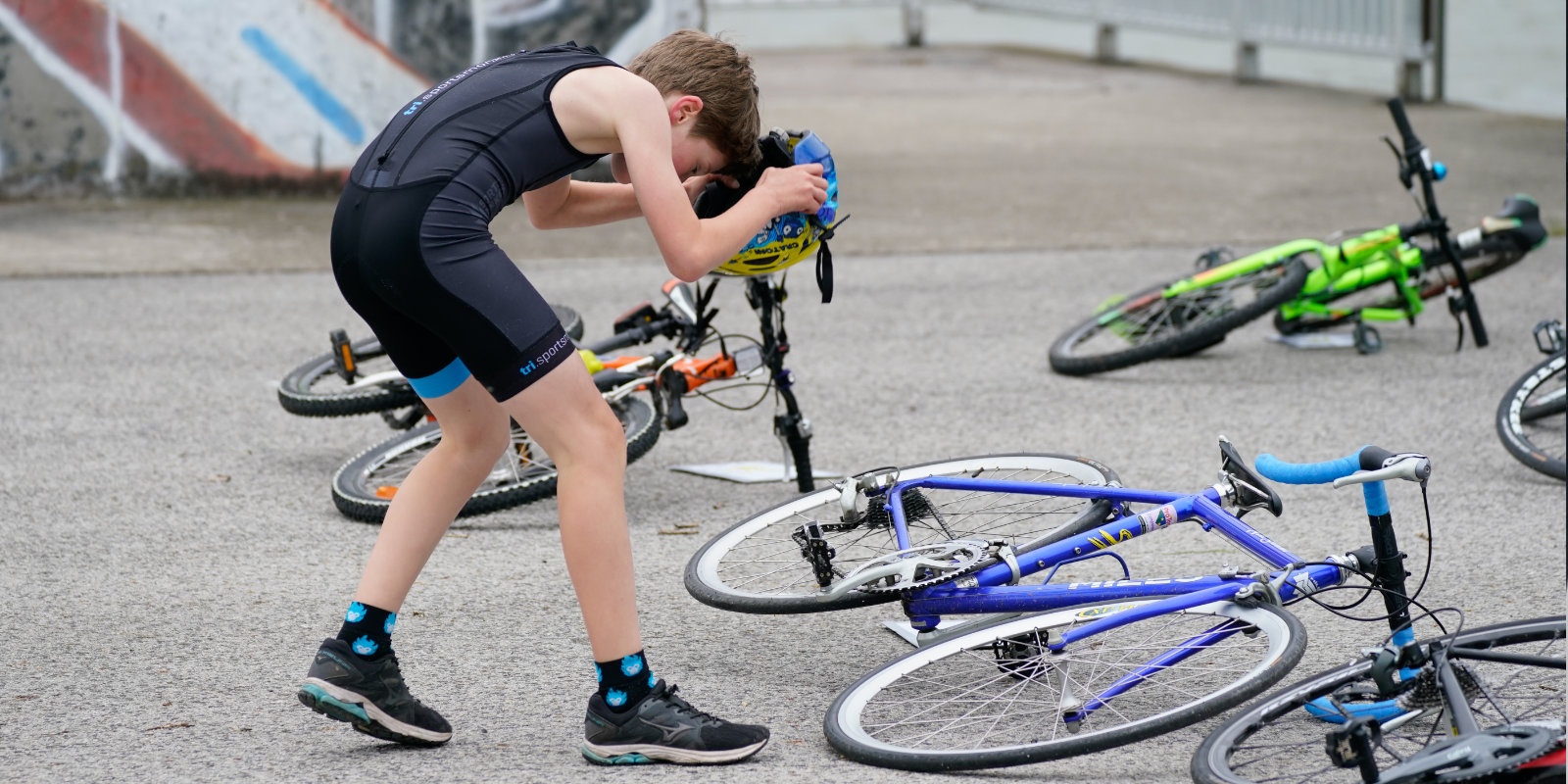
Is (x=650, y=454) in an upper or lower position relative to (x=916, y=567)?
lower

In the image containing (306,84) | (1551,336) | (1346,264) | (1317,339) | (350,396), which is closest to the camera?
(350,396)

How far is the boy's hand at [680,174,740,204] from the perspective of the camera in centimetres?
371

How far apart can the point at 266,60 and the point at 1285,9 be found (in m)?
11.4

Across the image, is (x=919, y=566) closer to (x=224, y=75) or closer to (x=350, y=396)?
(x=350, y=396)

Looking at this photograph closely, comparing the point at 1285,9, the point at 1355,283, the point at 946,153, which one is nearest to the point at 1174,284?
the point at 1355,283

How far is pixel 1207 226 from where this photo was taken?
1029cm

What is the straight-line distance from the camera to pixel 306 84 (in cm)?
1095

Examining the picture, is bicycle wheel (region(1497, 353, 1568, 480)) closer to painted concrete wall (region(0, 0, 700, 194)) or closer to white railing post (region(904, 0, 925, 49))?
painted concrete wall (region(0, 0, 700, 194))

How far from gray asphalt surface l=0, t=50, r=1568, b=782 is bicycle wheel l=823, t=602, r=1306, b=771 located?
8 cm

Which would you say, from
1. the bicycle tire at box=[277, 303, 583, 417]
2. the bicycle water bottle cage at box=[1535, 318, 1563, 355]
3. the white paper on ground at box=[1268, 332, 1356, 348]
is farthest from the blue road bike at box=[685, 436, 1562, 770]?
the white paper on ground at box=[1268, 332, 1356, 348]

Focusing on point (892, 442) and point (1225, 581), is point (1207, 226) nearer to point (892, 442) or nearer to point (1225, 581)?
point (892, 442)

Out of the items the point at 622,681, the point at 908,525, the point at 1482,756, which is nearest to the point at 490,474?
the point at 908,525

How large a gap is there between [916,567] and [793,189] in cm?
86

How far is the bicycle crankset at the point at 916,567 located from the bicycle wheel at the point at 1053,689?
0.55 feet
